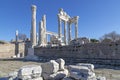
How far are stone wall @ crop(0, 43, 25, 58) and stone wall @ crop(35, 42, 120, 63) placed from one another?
44.3ft

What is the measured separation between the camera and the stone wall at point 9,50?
39.0m

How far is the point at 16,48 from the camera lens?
41.4 metres

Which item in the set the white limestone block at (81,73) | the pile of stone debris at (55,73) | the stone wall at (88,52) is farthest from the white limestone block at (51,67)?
the stone wall at (88,52)

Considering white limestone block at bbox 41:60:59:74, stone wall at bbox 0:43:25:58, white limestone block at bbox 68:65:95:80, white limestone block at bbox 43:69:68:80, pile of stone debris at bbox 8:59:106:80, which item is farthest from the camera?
stone wall at bbox 0:43:25:58

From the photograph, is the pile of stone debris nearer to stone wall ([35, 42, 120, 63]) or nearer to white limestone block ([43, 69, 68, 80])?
white limestone block ([43, 69, 68, 80])

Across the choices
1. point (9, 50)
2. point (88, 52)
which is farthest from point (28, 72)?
point (9, 50)

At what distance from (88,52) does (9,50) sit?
2159 centimetres

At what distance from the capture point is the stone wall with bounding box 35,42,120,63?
20766mm

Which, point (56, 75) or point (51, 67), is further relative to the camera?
point (51, 67)

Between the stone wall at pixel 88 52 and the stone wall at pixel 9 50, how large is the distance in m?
13.5

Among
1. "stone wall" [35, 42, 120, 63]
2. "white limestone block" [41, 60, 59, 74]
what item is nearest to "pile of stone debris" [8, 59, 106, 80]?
"white limestone block" [41, 60, 59, 74]

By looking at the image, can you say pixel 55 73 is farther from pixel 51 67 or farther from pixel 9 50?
pixel 9 50

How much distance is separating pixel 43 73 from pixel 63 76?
3.67ft

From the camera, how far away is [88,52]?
75.3 feet
